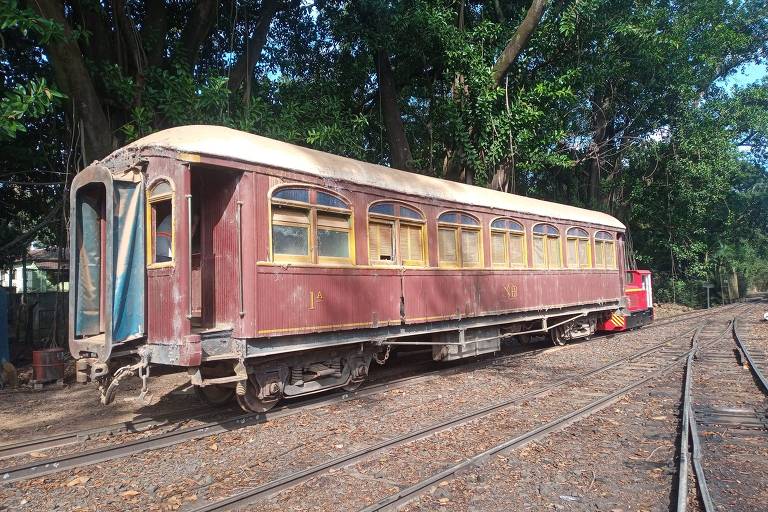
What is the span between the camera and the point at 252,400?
6.95m

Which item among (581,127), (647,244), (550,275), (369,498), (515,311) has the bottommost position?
(369,498)

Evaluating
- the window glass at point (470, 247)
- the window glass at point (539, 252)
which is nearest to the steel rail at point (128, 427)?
the window glass at point (470, 247)

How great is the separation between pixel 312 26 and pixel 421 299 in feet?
39.5

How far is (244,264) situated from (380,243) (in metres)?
2.50

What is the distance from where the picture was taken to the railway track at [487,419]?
448 centimetres

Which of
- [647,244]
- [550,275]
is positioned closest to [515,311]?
[550,275]

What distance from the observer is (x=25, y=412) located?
26.0 ft

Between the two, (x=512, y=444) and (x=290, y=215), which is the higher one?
(x=290, y=215)

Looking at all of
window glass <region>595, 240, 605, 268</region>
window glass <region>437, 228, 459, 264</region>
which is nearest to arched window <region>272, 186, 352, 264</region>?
window glass <region>437, 228, 459, 264</region>

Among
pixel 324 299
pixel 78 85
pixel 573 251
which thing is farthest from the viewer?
pixel 573 251

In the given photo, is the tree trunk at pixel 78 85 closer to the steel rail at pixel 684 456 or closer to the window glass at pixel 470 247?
the window glass at pixel 470 247

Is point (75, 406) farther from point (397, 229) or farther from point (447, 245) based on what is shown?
point (447, 245)

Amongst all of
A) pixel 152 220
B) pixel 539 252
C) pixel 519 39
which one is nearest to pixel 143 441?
pixel 152 220

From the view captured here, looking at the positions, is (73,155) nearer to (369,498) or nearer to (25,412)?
(25,412)
